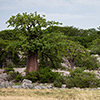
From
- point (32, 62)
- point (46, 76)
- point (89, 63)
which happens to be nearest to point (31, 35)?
point (32, 62)

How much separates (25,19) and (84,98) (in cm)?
965

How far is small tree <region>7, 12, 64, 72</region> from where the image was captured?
17109 millimetres

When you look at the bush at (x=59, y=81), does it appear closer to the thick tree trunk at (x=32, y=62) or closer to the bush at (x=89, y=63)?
the thick tree trunk at (x=32, y=62)

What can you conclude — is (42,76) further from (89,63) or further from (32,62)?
(89,63)

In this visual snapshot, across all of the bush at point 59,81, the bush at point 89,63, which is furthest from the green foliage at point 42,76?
the bush at point 89,63

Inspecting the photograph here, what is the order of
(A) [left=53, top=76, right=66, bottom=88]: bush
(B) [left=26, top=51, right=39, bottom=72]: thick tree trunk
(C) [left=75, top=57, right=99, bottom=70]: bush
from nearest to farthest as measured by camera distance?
(A) [left=53, top=76, right=66, bottom=88]: bush → (B) [left=26, top=51, right=39, bottom=72]: thick tree trunk → (C) [left=75, top=57, right=99, bottom=70]: bush

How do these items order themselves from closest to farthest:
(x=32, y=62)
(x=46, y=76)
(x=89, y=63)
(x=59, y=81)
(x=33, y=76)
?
(x=59, y=81)
(x=33, y=76)
(x=46, y=76)
(x=32, y=62)
(x=89, y=63)

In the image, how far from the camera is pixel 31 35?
17922mm

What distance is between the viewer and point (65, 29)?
5866 cm

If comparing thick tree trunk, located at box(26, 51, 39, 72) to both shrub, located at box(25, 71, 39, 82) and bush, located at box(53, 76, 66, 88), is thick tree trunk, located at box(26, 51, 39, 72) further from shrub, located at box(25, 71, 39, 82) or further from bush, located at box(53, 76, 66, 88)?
bush, located at box(53, 76, 66, 88)

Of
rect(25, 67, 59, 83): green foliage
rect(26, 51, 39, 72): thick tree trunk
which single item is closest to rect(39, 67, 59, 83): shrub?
rect(25, 67, 59, 83): green foliage

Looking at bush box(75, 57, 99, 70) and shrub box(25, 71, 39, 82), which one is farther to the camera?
bush box(75, 57, 99, 70)

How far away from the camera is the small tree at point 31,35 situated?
1711cm

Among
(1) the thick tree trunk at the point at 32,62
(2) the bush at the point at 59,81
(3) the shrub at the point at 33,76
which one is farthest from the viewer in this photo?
(1) the thick tree trunk at the point at 32,62
